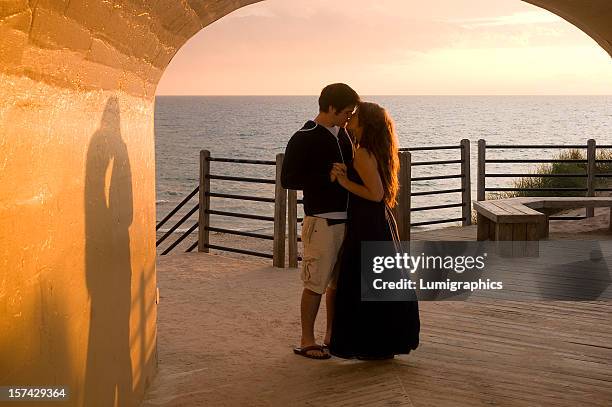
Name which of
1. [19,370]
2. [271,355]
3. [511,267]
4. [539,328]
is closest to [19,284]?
[19,370]

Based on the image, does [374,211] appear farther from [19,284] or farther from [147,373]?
[19,284]

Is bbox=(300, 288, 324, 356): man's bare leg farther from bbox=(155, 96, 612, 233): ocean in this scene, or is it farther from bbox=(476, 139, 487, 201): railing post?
bbox=(155, 96, 612, 233): ocean

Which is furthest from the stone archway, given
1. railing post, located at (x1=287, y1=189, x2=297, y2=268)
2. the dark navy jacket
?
railing post, located at (x1=287, y1=189, x2=297, y2=268)

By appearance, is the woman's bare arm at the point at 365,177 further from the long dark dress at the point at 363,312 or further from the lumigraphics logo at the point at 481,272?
the lumigraphics logo at the point at 481,272

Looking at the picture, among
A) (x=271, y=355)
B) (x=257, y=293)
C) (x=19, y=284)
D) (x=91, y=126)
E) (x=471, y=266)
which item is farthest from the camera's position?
(x=471, y=266)

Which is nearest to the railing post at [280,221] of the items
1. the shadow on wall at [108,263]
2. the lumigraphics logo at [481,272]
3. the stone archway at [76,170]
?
the lumigraphics logo at [481,272]

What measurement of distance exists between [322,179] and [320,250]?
0.40 metres

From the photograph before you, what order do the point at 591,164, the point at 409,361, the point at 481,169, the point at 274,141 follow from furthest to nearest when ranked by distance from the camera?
the point at 274,141 → the point at 481,169 → the point at 591,164 → the point at 409,361

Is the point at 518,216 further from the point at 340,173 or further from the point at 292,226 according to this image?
the point at 340,173

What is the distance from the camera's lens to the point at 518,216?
861 cm

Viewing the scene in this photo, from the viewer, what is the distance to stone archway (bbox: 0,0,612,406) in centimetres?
212

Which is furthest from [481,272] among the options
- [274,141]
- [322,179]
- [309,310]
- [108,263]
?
[274,141]

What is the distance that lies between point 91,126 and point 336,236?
2.14m

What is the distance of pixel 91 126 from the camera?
309cm
